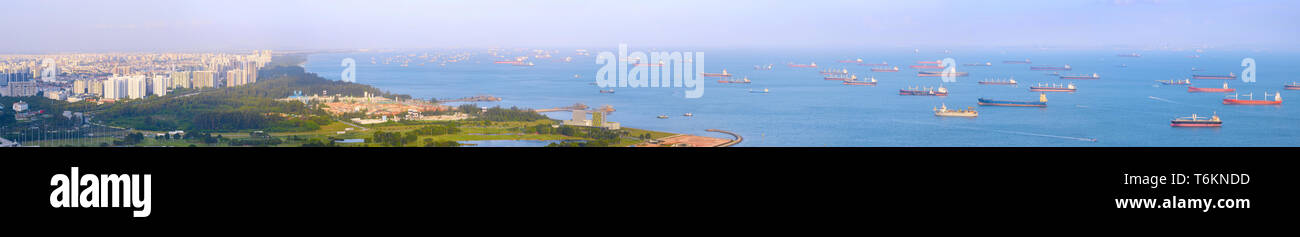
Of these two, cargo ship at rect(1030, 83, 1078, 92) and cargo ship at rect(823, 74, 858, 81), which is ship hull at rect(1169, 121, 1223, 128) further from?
cargo ship at rect(823, 74, 858, 81)

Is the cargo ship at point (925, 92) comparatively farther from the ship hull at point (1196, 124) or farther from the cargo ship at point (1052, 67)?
the ship hull at point (1196, 124)

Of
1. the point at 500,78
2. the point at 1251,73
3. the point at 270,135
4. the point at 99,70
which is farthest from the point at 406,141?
the point at 1251,73

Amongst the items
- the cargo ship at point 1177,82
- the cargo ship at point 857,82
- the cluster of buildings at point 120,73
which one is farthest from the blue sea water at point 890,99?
the cluster of buildings at point 120,73

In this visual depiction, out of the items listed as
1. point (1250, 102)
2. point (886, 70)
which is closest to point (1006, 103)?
point (1250, 102)

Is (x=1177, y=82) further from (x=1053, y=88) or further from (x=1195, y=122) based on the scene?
(x=1195, y=122)
